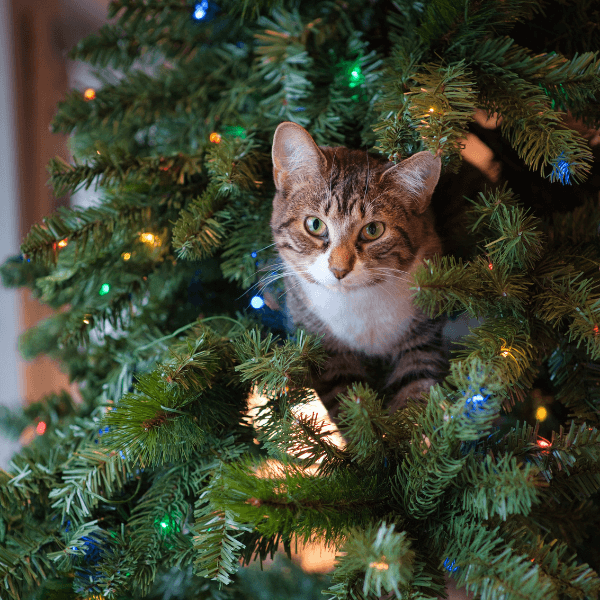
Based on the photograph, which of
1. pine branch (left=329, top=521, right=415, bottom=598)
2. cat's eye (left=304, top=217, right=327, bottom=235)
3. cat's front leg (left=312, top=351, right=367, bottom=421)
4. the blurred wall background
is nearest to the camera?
pine branch (left=329, top=521, right=415, bottom=598)

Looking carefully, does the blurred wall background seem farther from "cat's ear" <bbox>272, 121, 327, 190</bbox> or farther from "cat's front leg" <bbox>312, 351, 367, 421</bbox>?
"cat's front leg" <bbox>312, 351, 367, 421</bbox>

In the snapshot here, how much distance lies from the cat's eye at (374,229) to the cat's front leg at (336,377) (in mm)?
192

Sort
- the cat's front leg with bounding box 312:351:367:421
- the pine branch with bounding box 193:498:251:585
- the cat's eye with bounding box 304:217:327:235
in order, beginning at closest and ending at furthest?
1. the pine branch with bounding box 193:498:251:585
2. the cat's front leg with bounding box 312:351:367:421
3. the cat's eye with bounding box 304:217:327:235

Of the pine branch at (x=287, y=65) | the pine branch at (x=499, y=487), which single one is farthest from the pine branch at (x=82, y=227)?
the pine branch at (x=499, y=487)

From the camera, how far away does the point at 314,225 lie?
0.81 metres

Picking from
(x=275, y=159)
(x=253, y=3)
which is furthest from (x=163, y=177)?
(x=253, y=3)

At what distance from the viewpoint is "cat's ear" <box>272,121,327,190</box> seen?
73 centimetres

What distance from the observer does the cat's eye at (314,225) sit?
31.6 inches

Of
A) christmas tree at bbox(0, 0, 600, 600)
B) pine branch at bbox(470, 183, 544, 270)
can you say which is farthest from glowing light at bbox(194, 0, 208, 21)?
pine branch at bbox(470, 183, 544, 270)

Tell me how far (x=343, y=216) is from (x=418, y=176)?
14 cm

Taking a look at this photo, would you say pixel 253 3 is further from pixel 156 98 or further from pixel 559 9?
pixel 559 9

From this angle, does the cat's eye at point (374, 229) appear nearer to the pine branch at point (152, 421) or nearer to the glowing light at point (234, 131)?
the glowing light at point (234, 131)

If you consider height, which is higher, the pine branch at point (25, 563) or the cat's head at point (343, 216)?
the cat's head at point (343, 216)

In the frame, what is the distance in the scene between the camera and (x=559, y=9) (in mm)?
728
